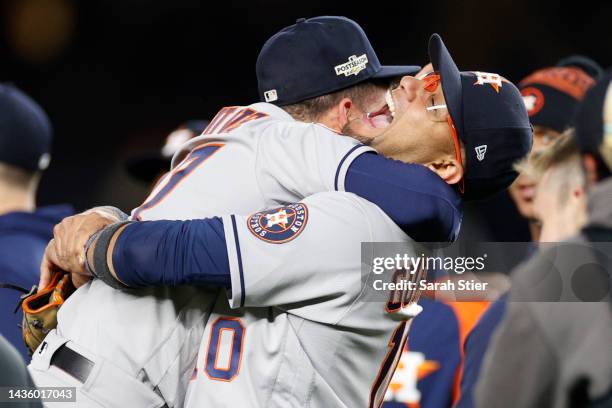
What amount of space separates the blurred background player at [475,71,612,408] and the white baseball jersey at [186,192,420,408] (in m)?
0.56

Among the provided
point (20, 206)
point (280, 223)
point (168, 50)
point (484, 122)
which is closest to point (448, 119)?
point (484, 122)

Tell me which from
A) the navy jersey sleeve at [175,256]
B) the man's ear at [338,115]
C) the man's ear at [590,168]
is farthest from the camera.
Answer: the man's ear at [338,115]

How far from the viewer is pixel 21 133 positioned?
355 centimetres

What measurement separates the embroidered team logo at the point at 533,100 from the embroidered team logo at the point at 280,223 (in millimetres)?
2025

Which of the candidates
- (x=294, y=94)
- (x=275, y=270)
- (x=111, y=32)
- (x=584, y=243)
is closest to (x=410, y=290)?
Answer: (x=275, y=270)

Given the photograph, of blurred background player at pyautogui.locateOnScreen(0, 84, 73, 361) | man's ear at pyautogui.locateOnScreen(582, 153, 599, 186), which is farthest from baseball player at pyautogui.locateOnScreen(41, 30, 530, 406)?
blurred background player at pyautogui.locateOnScreen(0, 84, 73, 361)

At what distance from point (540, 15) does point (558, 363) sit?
5354 millimetres

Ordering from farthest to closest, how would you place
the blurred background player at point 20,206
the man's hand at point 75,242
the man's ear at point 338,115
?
the blurred background player at point 20,206
the man's ear at point 338,115
the man's hand at point 75,242

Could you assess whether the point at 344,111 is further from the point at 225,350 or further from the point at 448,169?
the point at 225,350

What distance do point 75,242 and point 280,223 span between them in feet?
→ 1.34

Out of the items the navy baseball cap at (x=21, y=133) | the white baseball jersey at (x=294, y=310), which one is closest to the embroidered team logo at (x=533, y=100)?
the navy baseball cap at (x=21, y=133)

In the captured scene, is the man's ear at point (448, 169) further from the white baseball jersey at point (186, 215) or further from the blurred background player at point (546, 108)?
the blurred background player at point (546, 108)

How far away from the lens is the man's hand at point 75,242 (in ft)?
6.27

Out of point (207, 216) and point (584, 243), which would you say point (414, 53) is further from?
point (584, 243)
